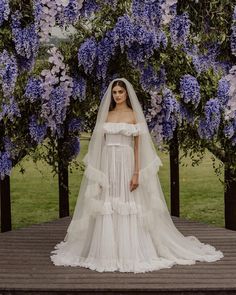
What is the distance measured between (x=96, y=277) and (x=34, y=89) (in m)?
1.96

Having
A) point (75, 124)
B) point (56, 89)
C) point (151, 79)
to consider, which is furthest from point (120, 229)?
point (75, 124)

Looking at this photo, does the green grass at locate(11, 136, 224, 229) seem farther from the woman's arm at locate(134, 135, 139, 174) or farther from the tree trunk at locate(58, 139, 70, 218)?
the woman's arm at locate(134, 135, 139, 174)

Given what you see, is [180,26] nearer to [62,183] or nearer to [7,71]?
[7,71]

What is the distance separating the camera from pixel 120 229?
17.1ft

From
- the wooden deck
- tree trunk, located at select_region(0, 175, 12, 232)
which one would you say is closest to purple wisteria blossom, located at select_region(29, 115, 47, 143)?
tree trunk, located at select_region(0, 175, 12, 232)

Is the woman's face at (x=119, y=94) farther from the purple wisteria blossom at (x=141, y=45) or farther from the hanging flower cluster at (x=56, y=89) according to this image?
the hanging flower cluster at (x=56, y=89)

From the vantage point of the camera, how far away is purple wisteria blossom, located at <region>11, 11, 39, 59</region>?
4945 mm

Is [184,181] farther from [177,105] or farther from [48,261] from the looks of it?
[48,261]

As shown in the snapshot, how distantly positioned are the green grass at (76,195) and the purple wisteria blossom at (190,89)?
2.46m

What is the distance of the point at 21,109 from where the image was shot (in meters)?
6.24

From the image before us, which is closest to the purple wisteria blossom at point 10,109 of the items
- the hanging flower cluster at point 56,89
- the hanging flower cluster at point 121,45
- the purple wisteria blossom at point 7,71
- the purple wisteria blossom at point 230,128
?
the hanging flower cluster at point 56,89

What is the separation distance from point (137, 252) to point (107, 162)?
79 centimetres

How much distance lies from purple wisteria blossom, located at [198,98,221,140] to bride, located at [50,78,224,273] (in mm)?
843

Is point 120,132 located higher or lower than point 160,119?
lower
